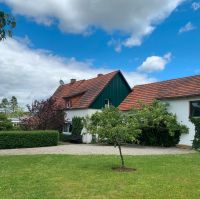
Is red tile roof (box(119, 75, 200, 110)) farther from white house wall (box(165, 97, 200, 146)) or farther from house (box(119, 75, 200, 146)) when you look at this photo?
white house wall (box(165, 97, 200, 146))

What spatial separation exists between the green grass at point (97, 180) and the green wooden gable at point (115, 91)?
21.8 meters

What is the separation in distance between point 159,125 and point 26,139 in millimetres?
11307

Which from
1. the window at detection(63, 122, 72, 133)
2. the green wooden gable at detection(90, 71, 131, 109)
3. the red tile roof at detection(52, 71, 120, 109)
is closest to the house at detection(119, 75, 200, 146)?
the green wooden gable at detection(90, 71, 131, 109)

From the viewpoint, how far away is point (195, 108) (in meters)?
26.1

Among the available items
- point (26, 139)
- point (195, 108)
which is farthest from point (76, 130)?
point (195, 108)

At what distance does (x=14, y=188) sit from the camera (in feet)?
33.0

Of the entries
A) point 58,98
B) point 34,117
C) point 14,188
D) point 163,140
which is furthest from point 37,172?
point 58,98

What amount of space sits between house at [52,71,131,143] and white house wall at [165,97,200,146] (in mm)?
9788

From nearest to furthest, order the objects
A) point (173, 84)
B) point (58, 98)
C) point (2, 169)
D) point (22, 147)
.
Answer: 1. point (2, 169)
2. point (22, 147)
3. point (173, 84)
4. point (58, 98)

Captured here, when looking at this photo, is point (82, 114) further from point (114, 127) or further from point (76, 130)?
point (114, 127)

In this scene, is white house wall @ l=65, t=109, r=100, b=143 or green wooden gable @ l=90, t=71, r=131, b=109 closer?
white house wall @ l=65, t=109, r=100, b=143

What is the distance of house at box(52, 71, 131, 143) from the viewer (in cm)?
3709

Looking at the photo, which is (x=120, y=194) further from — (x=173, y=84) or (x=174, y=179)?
(x=173, y=84)

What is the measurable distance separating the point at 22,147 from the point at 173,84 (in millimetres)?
14569
